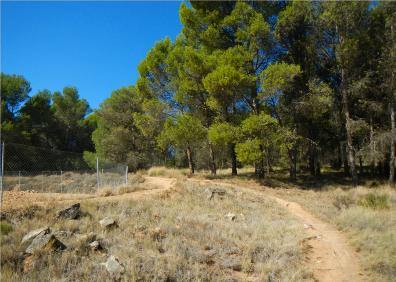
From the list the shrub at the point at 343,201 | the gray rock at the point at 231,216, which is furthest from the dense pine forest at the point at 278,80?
the gray rock at the point at 231,216

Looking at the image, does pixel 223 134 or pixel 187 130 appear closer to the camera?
pixel 223 134

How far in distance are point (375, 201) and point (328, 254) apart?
8.06 metres

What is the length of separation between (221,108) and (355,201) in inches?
380

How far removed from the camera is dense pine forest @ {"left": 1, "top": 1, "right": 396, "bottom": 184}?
20.6m

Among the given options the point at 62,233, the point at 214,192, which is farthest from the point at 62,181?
the point at 62,233

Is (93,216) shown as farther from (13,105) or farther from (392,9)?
(13,105)

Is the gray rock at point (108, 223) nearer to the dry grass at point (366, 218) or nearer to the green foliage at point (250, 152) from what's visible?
the dry grass at point (366, 218)

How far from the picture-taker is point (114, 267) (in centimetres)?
661

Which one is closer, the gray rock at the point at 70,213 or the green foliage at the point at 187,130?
the gray rock at the point at 70,213

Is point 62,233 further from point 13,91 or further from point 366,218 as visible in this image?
point 13,91

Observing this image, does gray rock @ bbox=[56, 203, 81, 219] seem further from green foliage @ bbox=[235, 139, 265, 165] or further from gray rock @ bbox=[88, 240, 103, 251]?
green foliage @ bbox=[235, 139, 265, 165]

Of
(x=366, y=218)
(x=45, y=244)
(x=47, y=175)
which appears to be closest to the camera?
(x=45, y=244)

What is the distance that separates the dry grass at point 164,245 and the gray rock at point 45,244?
0.16 m

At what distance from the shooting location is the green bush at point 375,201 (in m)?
15.0
